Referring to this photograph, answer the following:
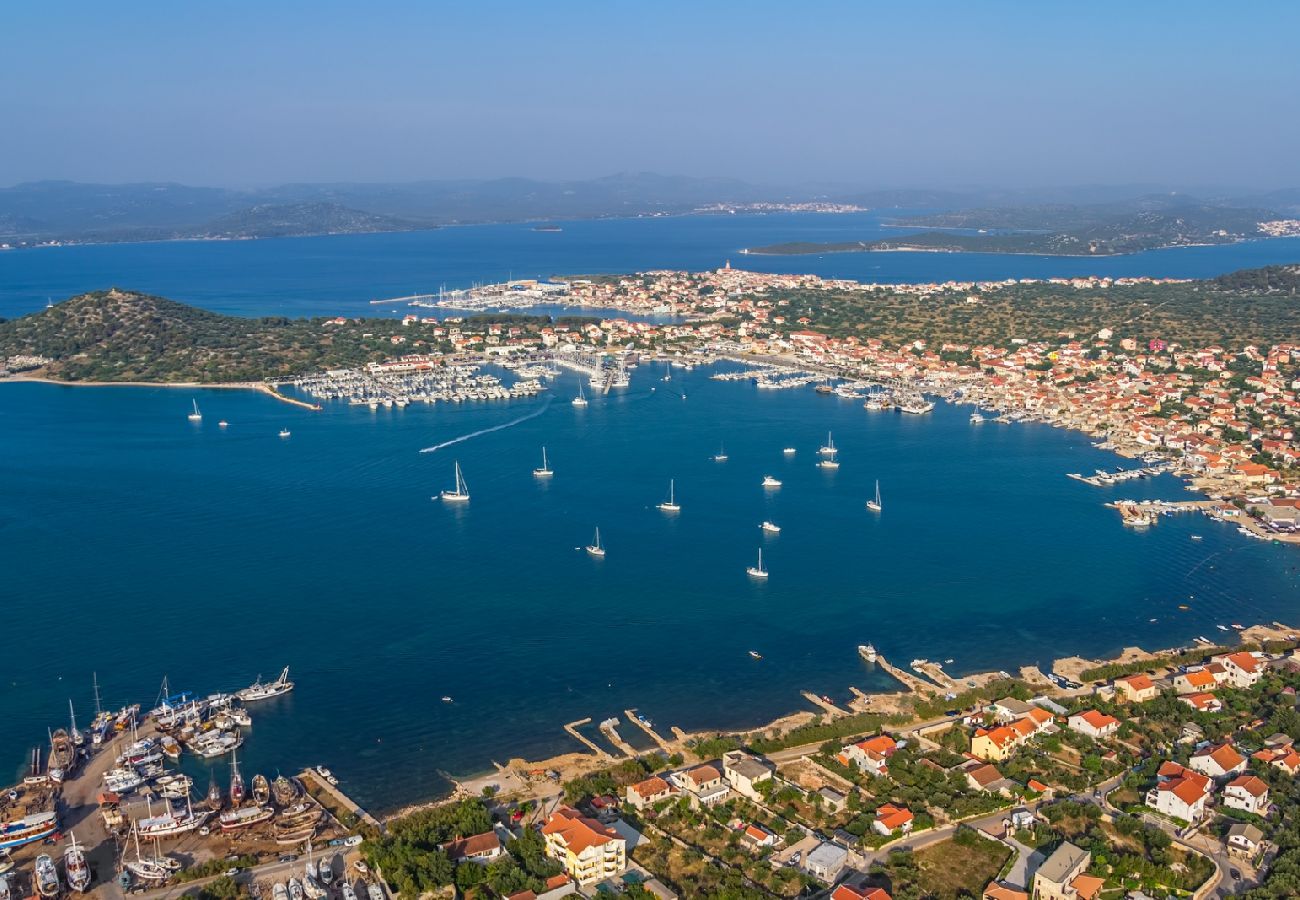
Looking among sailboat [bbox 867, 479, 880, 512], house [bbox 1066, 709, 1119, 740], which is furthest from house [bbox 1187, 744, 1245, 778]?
sailboat [bbox 867, 479, 880, 512]

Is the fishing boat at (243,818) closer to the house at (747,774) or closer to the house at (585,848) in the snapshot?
the house at (585,848)

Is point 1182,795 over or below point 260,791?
over

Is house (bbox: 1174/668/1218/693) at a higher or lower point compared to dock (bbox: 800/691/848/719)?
higher

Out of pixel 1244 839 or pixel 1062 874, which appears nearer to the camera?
pixel 1062 874

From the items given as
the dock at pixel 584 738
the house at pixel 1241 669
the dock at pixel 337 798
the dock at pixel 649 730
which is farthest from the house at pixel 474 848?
the house at pixel 1241 669

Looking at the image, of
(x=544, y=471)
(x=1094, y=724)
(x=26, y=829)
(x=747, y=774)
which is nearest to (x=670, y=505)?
(x=544, y=471)

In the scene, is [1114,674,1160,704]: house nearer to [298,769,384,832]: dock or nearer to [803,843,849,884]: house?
[803,843,849,884]: house

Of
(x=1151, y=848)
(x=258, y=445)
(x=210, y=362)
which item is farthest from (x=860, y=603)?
(x=210, y=362)

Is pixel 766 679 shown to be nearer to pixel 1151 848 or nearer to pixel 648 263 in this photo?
pixel 1151 848

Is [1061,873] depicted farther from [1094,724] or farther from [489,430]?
[489,430]
